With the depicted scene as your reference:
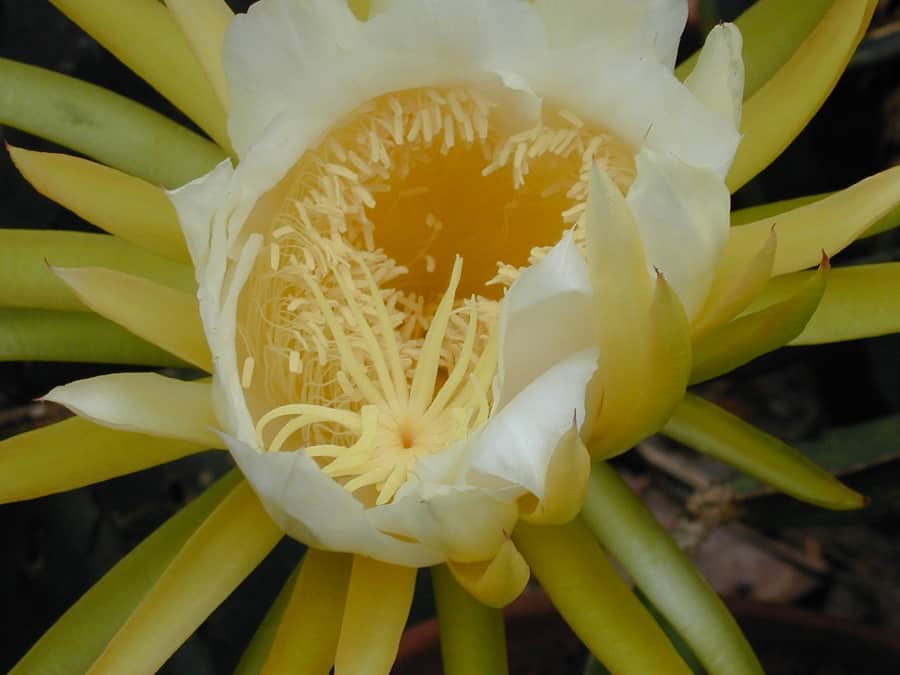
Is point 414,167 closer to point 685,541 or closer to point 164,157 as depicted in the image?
point 164,157

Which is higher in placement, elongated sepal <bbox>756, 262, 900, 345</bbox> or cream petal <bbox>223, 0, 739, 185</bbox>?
cream petal <bbox>223, 0, 739, 185</bbox>

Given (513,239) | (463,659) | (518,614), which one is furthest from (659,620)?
(518,614)

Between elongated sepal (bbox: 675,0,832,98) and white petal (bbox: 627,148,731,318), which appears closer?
white petal (bbox: 627,148,731,318)

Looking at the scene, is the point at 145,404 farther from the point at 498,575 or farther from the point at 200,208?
the point at 498,575

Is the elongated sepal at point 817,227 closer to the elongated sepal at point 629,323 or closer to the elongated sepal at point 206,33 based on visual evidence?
the elongated sepal at point 629,323

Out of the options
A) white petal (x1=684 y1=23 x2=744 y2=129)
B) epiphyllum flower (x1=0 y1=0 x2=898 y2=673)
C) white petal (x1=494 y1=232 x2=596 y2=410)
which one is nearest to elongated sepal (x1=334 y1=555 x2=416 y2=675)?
epiphyllum flower (x1=0 y1=0 x2=898 y2=673)

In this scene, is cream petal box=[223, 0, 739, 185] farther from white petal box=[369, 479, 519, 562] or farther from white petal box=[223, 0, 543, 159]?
white petal box=[369, 479, 519, 562]
